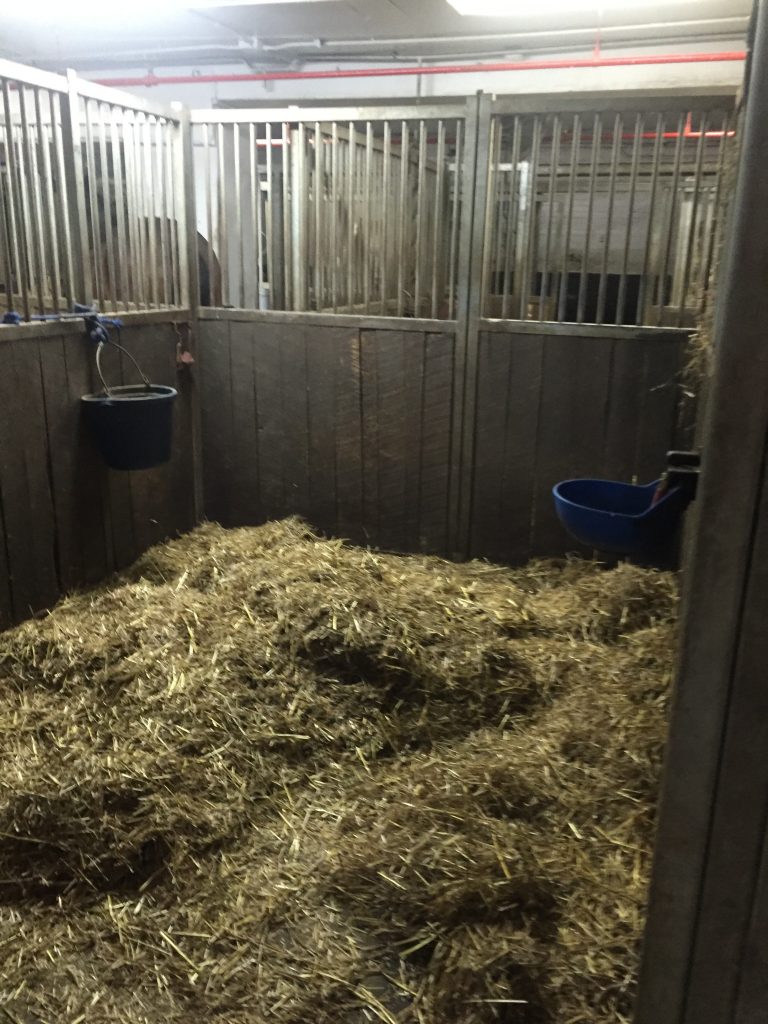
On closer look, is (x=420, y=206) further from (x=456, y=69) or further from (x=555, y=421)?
(x=456, y=69)

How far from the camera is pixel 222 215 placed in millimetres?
3824

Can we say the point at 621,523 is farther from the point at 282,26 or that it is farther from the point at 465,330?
the point at 282,26

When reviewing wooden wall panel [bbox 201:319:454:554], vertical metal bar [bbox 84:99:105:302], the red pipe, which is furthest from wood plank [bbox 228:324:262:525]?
the red pipe

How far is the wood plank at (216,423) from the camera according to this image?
156 inches

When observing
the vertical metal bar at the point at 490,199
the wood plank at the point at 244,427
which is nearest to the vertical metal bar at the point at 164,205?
the wood plank at the point at 244,427

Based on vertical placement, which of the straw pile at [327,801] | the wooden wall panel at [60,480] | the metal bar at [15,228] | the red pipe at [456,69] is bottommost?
the straw pile at [327,801]

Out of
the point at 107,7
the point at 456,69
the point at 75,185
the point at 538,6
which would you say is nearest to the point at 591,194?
the point at 75,185

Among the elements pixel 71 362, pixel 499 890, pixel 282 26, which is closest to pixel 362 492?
pixel 71 362

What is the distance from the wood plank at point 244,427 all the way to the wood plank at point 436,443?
808 mm

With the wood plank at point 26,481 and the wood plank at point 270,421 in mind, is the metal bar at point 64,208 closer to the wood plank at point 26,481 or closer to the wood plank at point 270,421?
the wood plank at point 26,481

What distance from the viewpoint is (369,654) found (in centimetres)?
254

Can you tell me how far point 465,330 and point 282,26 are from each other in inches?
152

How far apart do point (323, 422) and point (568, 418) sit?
3.55ft

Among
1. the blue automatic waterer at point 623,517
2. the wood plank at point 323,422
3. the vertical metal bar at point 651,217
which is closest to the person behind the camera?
the blue automatic waterer at point 623,517
